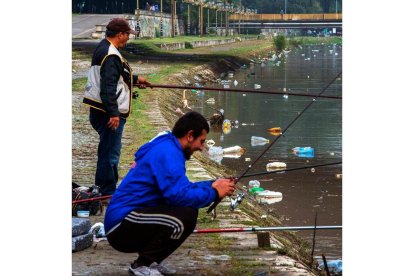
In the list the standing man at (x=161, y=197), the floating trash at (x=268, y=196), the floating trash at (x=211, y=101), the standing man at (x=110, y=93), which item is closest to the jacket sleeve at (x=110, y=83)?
the standing man at (x=110, y=93)

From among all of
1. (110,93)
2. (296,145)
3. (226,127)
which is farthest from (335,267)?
(226,127)

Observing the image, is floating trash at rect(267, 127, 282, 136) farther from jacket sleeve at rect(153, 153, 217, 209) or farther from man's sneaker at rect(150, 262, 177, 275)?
jacket sleeve at rect(153, 153, 217, 209)

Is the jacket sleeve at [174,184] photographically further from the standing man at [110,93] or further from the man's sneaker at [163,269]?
the standing man at [110,93]

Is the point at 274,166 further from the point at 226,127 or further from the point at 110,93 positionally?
the point at 110,93

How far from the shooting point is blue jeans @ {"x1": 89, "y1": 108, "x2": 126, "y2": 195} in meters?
7.61

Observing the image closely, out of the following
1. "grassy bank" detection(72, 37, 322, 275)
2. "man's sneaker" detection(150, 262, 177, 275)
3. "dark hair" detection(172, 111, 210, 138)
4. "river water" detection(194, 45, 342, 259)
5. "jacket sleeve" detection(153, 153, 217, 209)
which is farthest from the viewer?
"river water" detection(194, 45, 342, 259)

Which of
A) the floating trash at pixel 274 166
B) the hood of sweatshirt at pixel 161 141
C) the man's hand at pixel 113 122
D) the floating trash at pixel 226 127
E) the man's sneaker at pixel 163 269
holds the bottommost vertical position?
the floating trash at pixel 226 127

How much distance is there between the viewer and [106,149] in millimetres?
7691

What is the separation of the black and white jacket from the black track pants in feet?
6.80

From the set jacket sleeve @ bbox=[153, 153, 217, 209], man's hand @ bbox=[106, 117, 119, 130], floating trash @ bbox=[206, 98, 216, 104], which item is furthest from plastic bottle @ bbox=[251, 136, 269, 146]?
jacket sleeve @ bbox=[153, 153, 217, 209]

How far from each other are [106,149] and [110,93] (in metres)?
0.49

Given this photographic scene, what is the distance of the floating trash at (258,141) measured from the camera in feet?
51.8
